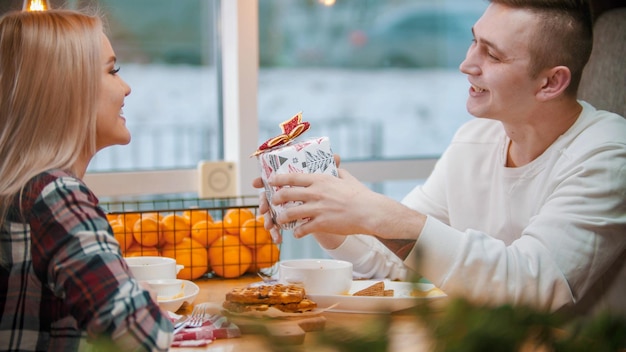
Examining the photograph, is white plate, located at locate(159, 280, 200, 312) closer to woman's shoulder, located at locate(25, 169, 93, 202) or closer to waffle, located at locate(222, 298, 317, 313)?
waffle, located at locate(222, 298, 317, 313)

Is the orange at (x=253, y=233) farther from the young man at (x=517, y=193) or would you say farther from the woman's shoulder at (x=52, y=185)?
the woman's shoulder at (x=52, y=185)

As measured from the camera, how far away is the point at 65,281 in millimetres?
1044

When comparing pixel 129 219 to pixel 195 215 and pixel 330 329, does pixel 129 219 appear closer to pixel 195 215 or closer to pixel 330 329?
pixel 195 215

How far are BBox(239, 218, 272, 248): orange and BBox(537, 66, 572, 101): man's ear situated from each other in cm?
68

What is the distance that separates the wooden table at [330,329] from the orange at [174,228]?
0.35 ft

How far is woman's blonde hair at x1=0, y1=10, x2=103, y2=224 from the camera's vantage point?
116 centimetres

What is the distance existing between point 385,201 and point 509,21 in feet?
1.90

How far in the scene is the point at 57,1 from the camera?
2436 millimetres

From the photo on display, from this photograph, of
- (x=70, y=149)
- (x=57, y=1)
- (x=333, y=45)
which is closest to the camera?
(x=70, y=149)

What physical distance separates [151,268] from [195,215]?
0.31 m

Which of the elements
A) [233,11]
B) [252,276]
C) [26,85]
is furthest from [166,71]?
[26,85]

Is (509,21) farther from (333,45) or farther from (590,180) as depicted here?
(333,45)

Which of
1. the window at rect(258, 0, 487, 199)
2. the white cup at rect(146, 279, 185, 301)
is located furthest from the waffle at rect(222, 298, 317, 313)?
the window at rect(258, 0, 487, 199)

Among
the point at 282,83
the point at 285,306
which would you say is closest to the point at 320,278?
the point at 285,306
